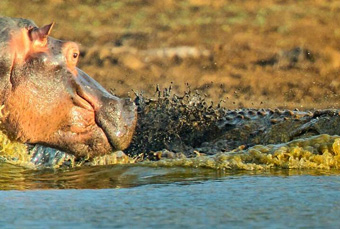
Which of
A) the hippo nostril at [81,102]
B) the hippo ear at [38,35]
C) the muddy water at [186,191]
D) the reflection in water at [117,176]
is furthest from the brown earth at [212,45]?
the hippo ear at [38,35]

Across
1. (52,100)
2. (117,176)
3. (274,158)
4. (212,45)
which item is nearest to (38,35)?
(52,100)

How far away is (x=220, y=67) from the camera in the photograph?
19.0 m

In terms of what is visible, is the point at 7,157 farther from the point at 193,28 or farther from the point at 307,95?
the point at 193,28

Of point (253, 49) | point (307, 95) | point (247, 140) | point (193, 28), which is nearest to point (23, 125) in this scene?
point (247, 140)

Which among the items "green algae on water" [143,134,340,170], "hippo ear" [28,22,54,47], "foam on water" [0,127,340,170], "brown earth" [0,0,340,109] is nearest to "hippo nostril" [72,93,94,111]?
"hippo ear" [28,22,54,47]

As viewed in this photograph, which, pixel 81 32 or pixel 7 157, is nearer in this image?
pixel 7 157

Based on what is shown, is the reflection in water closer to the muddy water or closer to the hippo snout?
the muddy water

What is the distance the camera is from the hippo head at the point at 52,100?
6188 mm

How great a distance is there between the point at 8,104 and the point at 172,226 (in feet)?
5.18

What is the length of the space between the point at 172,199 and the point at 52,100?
3.36 ft

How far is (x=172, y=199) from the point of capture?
5.78m

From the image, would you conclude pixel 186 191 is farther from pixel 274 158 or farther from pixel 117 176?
pixel 274 158

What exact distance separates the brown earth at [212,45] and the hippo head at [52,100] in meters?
8.86

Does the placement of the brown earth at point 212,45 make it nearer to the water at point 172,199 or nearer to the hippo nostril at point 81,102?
the water at point 172,199
